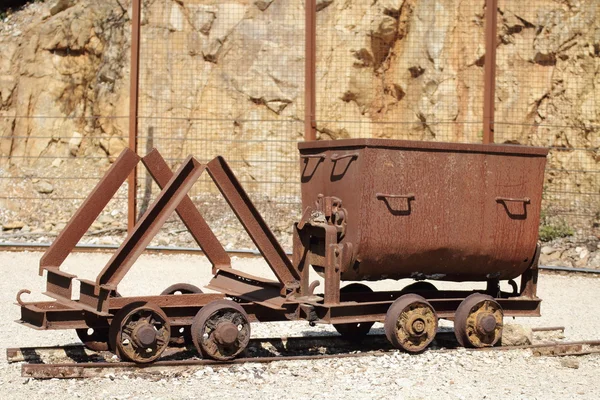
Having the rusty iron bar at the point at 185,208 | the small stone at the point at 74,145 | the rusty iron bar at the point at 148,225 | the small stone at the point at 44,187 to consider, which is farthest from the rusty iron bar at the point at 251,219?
the small stone at the point at 74,145

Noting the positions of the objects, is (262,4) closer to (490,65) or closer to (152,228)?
(490,65)

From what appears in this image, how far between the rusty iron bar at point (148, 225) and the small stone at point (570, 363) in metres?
3.65

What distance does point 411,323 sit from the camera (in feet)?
27.1

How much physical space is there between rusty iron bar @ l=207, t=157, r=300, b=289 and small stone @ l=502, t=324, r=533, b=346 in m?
2.22

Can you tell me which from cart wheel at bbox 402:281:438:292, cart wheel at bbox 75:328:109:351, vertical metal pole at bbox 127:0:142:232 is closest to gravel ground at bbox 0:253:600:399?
cart wheel at bbox 75:328:109:351

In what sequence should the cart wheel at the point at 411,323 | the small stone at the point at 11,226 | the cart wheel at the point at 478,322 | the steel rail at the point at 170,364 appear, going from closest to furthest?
the steel rail at the point at 170,364 < the cart wheel at the point at 411,323 < the cart wheel at the point at 478,322 < the small stone at the point at 11,226

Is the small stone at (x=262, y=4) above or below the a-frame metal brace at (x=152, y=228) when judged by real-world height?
above

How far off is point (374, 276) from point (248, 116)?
10.3 m

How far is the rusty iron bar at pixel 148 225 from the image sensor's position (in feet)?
24.6

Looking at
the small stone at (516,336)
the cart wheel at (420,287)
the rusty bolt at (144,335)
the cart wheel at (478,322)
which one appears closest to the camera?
the rusty bolt at (144,335)

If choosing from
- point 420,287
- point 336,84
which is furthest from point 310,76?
point 420,287

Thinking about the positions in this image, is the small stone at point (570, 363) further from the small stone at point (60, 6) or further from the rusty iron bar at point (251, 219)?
the small stone at point (60, 6)

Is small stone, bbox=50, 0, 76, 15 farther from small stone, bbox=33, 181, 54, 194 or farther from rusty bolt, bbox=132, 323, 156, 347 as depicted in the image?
rusty bolt, bbox=132, 323, 156, 347

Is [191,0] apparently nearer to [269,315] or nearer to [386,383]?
[269,315]
